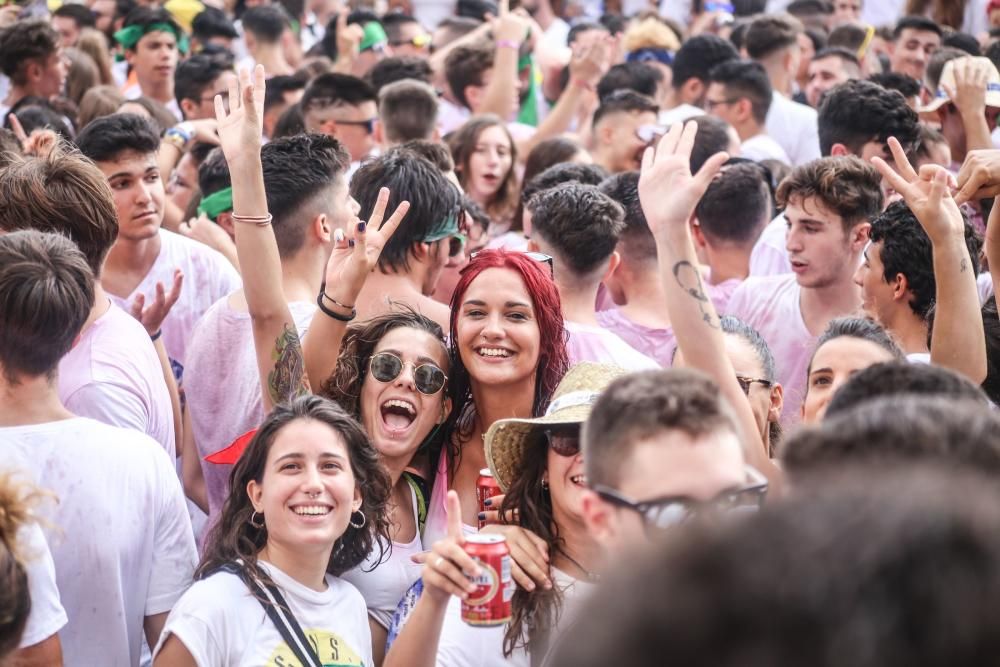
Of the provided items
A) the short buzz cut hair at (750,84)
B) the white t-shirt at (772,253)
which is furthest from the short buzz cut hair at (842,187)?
the short buzz cut hair at (750,84)

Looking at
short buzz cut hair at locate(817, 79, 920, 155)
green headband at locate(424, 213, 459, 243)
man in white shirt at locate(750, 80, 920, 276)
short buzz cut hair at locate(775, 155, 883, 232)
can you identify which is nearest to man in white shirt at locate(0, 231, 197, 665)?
green headband at locate(424, 213, 459, 243)

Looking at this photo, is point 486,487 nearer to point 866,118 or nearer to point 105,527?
point 105,527

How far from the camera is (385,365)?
400 centimetres

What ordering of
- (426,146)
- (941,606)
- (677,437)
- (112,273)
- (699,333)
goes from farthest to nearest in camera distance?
(426,146)
(112,273)
(699,333)
(677,437)
(941,606)

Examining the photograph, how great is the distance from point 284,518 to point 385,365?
2.40ft

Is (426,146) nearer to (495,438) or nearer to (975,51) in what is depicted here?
(495,438)

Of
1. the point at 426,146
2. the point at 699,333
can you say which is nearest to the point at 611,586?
the point at 699,333

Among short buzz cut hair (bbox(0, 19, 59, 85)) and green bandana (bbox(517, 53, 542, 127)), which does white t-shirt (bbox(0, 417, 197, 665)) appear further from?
green bandana (bbox(517, 53, 542, 127))

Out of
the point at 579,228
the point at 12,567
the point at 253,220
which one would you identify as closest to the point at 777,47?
the point at 579,228

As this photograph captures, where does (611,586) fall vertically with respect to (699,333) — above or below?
below

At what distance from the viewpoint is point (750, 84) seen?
8.30m

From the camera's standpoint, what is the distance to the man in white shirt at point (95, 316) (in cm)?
377

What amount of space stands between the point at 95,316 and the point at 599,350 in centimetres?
172

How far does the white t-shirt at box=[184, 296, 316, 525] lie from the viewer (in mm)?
4254
